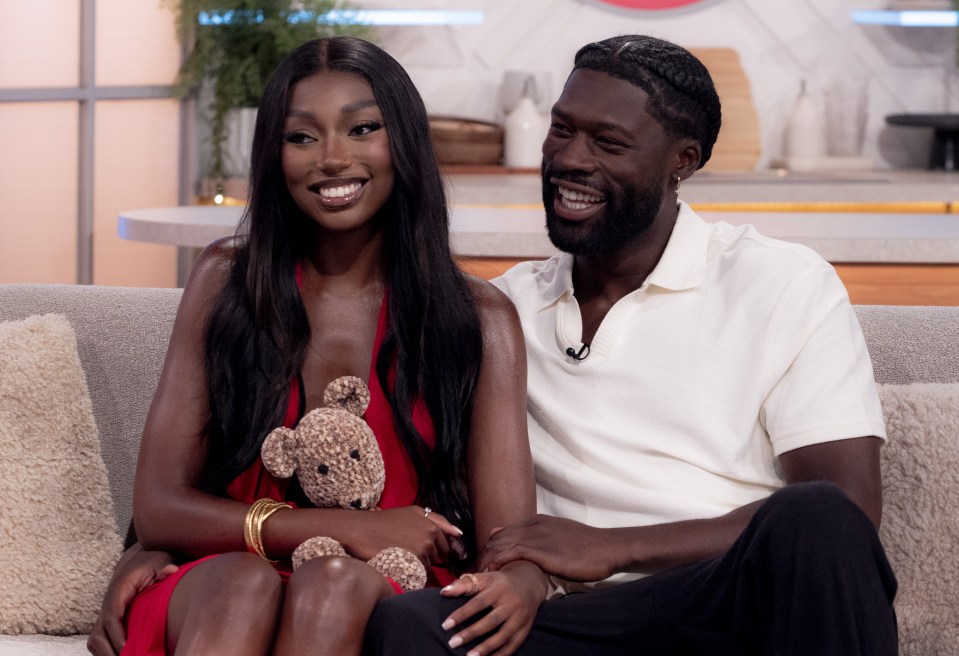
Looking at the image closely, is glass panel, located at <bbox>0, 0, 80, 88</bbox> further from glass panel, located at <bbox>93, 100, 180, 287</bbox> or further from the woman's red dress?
the woman's red dress

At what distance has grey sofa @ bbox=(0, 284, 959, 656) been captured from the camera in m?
1.77

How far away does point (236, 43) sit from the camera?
4.79m

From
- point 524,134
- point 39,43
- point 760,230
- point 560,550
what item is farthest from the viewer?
point 524,134

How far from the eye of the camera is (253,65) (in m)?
4.75

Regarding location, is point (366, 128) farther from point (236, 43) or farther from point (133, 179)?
point (133, 179)

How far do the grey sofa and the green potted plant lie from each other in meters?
2.71

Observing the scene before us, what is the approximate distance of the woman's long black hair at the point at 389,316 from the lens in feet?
5.68

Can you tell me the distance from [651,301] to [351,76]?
537 millimetres

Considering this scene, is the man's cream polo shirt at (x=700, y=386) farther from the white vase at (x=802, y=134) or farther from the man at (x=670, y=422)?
the white vase at (x=802, y=134)

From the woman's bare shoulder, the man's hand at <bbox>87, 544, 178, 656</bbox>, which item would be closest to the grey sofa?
the man's hand at <bbox>87, 544, 178, 656</bbox>

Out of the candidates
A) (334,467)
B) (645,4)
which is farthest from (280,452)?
(645,4)

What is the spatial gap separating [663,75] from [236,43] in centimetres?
329

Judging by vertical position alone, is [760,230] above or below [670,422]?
above

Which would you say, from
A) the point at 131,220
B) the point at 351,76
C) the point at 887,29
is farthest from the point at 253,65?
the point at 351,76
